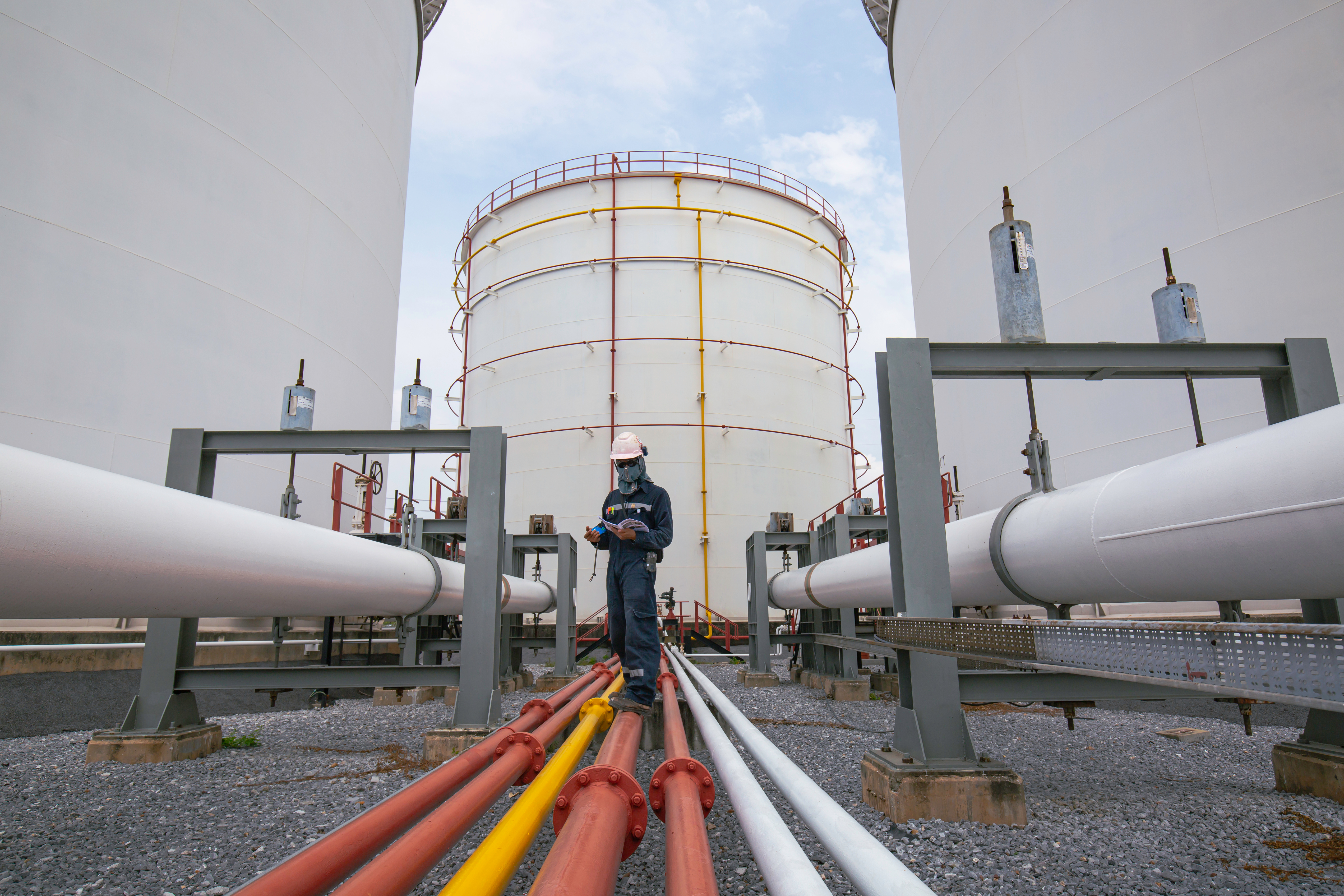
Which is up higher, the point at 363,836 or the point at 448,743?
the point at 363,836

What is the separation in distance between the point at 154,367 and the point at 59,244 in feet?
3.44

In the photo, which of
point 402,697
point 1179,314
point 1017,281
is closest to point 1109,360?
point 1179,314

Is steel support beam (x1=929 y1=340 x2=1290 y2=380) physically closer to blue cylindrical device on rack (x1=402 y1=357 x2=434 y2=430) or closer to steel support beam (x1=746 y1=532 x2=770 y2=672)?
blue cylindrical device on rack (x1=402 y1=357 x2=434 y2=430)

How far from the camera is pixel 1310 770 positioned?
8.90 ft

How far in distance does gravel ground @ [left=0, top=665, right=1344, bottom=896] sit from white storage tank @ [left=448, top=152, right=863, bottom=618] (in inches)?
303

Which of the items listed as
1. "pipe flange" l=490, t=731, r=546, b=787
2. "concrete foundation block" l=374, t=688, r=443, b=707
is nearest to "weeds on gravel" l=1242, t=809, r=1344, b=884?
"pipe flange" l=490, t=731, r=546, b=787

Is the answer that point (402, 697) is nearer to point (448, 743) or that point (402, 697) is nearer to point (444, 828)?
point (448, 743)

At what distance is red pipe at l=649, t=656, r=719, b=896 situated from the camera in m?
1.11

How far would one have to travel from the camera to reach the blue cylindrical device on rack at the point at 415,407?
160 inches

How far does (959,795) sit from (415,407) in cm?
326

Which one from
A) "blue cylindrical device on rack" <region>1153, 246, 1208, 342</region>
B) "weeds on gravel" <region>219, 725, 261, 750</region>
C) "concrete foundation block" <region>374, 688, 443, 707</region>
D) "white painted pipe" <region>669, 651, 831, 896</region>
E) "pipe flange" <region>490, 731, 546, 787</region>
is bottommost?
"concrete foundation block" <region>374, 688, 443, 707</region>

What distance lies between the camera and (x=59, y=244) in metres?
5.32

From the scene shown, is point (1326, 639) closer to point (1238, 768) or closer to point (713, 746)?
point (713, 746)

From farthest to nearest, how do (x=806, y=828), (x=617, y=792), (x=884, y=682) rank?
1. (x=884, y=682)
2. (x=806, y=828)
3. (x=617, y=792)
